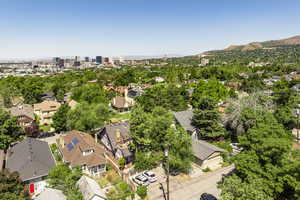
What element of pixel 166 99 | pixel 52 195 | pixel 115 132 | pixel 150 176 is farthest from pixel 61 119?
pixel 166 99

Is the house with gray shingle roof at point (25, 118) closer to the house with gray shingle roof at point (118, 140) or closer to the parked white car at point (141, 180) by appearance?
the house with gray shingle roof at point (118, 140)

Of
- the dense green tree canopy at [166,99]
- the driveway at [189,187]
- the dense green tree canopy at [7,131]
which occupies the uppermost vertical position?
the dense green tree canopy at [166,99]

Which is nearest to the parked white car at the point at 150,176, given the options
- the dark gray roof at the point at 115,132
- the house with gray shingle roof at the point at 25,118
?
the dark gray roof at the point at 115,132

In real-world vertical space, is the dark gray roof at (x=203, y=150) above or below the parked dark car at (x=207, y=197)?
above

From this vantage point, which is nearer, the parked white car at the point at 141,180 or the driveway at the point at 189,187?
the driveway at the point at 189,187

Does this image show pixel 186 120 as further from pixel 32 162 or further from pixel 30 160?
pixel 30 160

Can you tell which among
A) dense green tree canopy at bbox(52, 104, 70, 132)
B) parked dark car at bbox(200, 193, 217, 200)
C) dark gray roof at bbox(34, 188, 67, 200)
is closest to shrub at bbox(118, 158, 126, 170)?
dark gray roof at bbox(34, 188, 67, 200)

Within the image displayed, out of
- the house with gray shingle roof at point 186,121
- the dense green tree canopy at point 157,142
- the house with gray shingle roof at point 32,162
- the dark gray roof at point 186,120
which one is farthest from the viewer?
the dark gray roof at point 186,120
